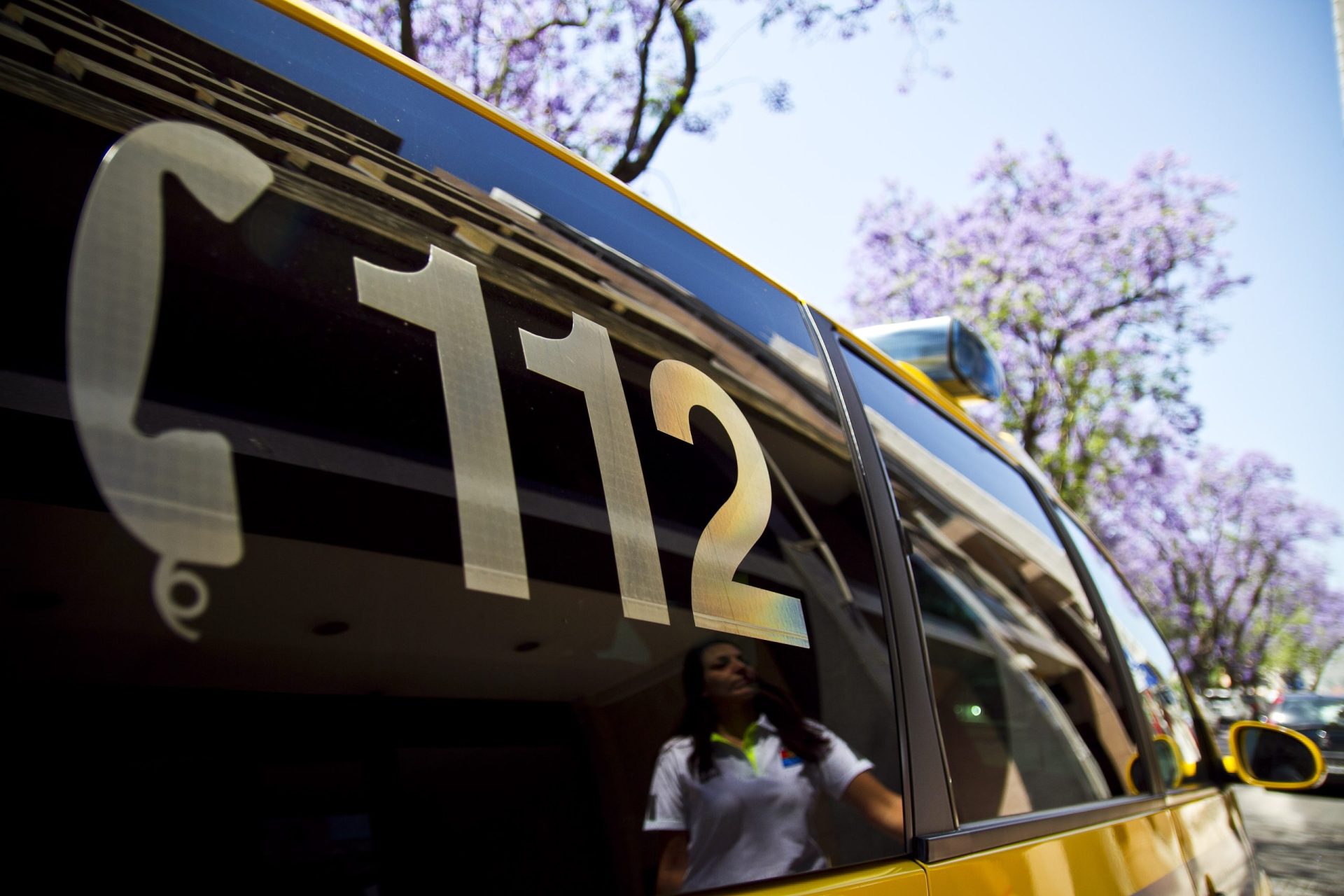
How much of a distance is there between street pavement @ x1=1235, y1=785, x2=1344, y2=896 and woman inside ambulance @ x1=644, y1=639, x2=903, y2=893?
194 inches

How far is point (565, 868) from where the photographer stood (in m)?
0.68

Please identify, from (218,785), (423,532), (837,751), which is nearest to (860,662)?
(837,751)

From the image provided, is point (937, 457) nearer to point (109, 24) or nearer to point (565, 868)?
point (565, 868)

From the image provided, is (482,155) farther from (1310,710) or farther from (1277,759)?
(1310,710)

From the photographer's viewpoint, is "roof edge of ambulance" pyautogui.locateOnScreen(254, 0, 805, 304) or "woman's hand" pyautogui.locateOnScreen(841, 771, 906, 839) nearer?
"roof edge of ambulance" pyautogui.locateOnScreen(254, 0, 805, 304)

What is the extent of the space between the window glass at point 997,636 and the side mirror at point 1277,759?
68cm

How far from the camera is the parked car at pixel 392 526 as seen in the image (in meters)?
0.55

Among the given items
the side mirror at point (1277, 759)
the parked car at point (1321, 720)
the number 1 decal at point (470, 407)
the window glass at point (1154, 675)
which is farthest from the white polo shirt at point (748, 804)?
the parked car at point (1321, 720)

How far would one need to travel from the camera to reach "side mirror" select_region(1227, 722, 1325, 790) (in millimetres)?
2361

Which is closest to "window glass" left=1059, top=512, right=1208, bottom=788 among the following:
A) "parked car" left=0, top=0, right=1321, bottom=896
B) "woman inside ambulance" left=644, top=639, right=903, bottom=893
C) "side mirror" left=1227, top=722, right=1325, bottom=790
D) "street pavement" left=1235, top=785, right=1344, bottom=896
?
"side mirror" left=1227, top=722, right=1325, bottom=790

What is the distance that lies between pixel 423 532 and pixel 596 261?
474 millimetres

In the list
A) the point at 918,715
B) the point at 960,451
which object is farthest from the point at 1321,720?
the point at 918,715

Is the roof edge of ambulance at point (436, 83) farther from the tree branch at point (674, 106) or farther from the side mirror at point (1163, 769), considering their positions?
the tree branch at point (674, 106)

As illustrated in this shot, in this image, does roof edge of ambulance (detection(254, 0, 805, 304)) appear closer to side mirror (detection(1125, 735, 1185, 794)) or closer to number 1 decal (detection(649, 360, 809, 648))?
number 1 decal (detection(649, 360, 809, 648))
